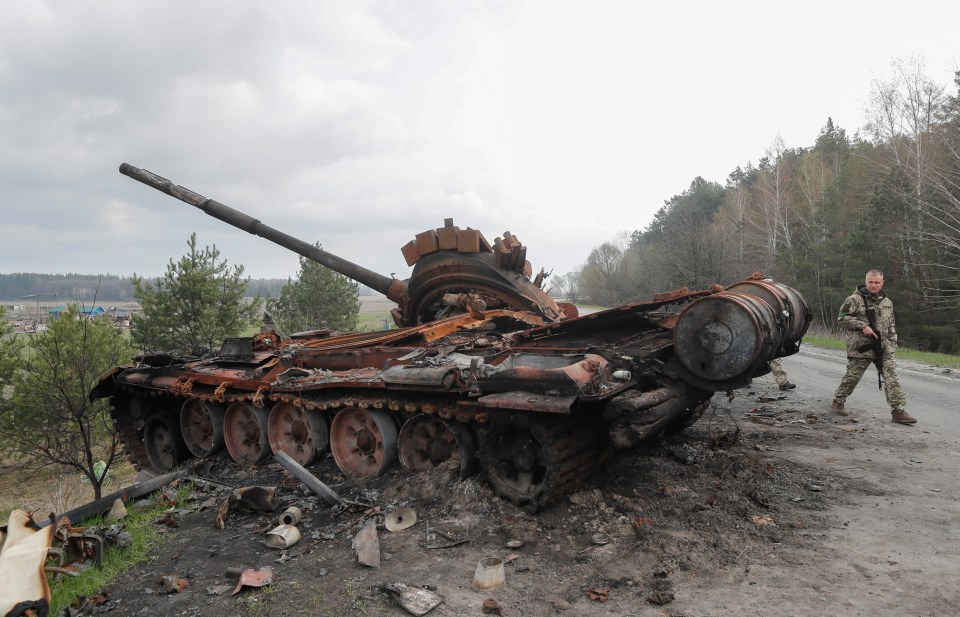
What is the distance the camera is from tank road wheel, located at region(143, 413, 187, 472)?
8945mm

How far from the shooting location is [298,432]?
7.45 metres

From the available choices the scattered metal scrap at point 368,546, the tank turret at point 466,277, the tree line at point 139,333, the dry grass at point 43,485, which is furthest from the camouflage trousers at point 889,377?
the dry grass at point 43,485

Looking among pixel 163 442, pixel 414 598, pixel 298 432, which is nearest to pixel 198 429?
pixel 163 442

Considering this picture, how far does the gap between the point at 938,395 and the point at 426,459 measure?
8.28 m

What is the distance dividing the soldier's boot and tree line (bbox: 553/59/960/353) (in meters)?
13.9

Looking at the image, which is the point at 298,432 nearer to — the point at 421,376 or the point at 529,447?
the point at 421,376

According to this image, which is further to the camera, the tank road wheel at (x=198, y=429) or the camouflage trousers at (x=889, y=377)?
the tank road wheel at (x=198, y=429)

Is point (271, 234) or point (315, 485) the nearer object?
point (315, 485)

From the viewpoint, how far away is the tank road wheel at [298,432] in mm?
7055

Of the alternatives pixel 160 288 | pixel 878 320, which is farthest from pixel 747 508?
pixel 160 288

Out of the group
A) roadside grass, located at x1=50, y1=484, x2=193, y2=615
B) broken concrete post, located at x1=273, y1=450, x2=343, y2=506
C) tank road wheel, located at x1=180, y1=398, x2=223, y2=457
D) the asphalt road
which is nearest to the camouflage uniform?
the asphalt road

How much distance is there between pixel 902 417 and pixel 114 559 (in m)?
8.68

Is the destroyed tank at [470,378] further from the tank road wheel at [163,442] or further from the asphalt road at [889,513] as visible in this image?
the asphalt road at [889,513]

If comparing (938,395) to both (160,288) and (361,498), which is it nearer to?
(361,498)
